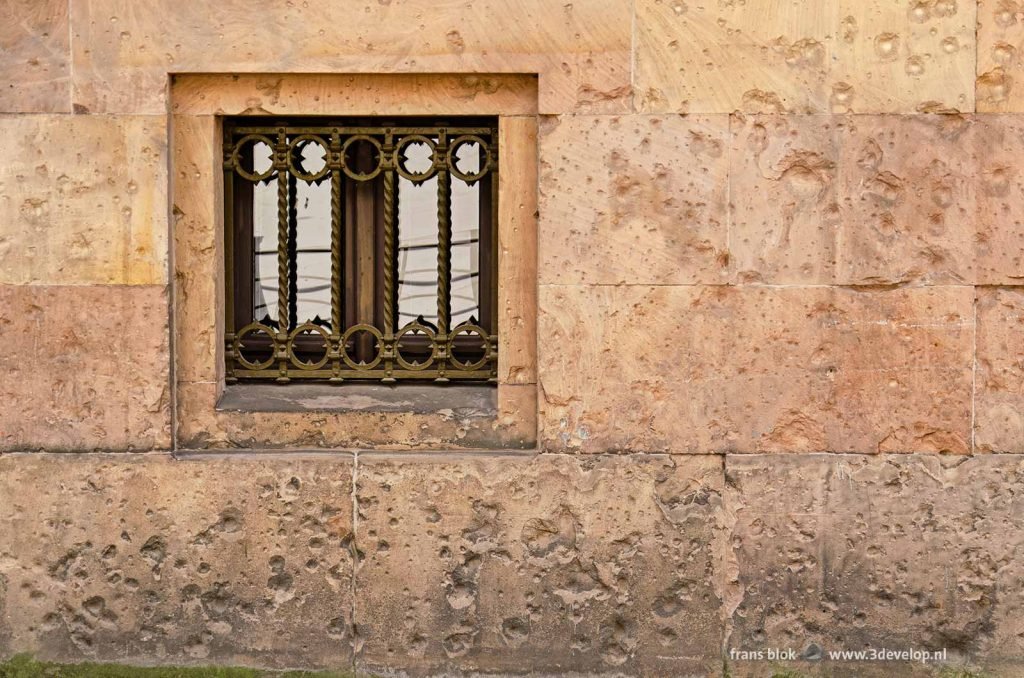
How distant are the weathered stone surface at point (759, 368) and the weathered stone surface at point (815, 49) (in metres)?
0.71

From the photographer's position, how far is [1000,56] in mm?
4145

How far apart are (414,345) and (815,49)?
6.16ft

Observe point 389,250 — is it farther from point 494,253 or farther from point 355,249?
point 494,253

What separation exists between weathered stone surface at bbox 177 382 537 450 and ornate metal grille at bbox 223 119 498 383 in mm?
170

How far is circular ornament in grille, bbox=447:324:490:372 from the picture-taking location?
448 cm

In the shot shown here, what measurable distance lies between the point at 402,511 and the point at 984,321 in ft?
7.37

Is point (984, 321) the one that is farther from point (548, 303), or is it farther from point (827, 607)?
point (548, 303)

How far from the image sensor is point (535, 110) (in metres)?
4.31

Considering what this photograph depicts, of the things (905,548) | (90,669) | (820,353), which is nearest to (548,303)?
(820,353)

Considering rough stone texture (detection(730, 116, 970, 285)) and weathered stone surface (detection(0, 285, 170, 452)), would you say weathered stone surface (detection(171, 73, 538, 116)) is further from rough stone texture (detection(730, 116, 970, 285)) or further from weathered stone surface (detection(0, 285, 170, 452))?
rough stone texture (detection(730, 116, 970, 285))

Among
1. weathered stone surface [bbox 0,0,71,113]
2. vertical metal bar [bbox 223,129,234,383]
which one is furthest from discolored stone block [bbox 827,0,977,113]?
weathered stone surface [bbox 0,0,71,113]

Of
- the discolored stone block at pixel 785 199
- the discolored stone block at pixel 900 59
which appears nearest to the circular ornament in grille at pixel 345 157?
the discolored stone block at pixel 785 199

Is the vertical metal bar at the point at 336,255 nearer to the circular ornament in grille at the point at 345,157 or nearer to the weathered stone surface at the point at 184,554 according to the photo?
the circular ornament in grille at the point at 345,157

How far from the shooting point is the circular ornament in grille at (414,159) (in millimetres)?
4418
